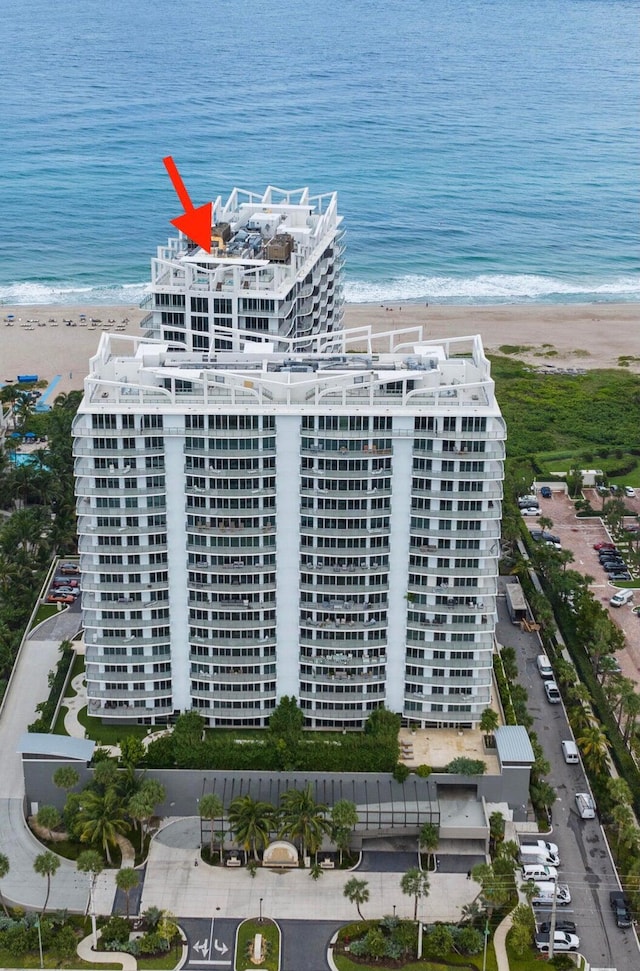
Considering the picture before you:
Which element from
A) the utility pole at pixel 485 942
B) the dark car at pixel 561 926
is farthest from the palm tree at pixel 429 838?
the dark car at pixel 561 926

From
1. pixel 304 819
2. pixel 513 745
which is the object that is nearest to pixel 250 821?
pixel 304 819

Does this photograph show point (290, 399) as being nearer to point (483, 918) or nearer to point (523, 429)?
point (483, 918)

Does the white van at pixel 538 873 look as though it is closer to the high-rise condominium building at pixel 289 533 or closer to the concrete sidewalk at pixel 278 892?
the concrete sidewalk at pixel 278 892

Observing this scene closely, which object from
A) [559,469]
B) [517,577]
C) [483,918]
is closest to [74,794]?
[483,918]

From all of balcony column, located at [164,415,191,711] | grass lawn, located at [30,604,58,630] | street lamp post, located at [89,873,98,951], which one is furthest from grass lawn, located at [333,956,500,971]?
grass lawn, located at [30,604,58,630]

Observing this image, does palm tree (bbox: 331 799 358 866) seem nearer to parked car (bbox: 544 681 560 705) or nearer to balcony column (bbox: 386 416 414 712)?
balcony column (bbox: 386 416 414 712)

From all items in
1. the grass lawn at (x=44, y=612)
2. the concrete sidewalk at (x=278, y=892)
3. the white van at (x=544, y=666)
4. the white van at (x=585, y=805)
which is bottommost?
the concrete sidewalk at (x=278, y=892)

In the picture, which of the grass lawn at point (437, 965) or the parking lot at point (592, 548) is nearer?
the grass lawn at point (437, 965)
